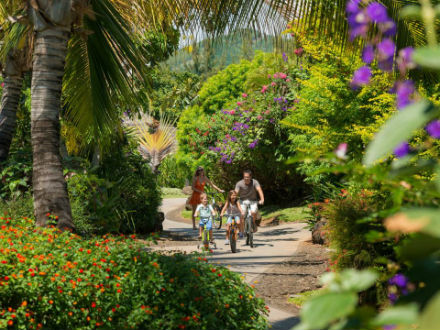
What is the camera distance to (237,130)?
21375mm

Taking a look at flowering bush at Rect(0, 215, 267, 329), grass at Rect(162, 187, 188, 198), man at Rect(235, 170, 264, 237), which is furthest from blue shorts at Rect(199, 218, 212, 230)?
grass at Rect(162, 187, 188, 198)

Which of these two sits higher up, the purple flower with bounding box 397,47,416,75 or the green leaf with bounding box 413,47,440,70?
the purple flower with bounding box 397,47,416,75

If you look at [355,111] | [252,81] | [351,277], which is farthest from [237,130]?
[351,277]

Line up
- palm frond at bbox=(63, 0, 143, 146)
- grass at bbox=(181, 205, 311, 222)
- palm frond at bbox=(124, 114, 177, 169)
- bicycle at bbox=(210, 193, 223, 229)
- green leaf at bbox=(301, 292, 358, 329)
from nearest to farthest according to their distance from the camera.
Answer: green leaf at bbox=(301, 292, 358, 329), palm frond at bbox=(63, 0, 143, 146), bicycle at bbox=(210, 193, 223, 229), grass at bbox=(181, 205, 311, 222), palm frond at bbox=(124, 114, 177, 169)

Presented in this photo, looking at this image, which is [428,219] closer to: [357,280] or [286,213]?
[357,280]

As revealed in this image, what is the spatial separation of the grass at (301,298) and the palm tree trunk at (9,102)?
6371 millimetres

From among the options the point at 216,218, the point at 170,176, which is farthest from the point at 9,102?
the point at 170,176

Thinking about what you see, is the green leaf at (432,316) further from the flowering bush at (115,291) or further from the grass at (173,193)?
the grass at (173,193)

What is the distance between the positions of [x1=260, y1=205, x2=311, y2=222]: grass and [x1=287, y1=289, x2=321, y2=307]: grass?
34.2ft

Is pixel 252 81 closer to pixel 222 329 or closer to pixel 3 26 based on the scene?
pixel 3 26

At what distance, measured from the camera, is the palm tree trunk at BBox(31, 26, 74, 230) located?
6730 millimetres

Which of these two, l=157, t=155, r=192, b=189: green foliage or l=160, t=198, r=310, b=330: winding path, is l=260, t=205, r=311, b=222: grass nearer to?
l=160, t=198, r=310, b=330: winding path

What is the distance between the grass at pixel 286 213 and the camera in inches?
748

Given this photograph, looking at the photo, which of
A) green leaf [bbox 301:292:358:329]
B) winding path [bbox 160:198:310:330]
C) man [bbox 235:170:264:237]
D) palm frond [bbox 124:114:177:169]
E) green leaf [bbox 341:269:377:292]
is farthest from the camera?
palm frond [bbox 124:114:177:169]
